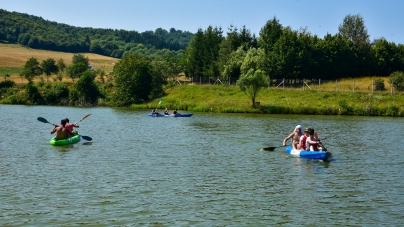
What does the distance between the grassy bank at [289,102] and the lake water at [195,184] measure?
106 feet

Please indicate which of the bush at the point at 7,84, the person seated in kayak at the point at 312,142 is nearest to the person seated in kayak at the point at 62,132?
the person seated in kayak at the point at 312,142

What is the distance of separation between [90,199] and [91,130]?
28219 millimetres

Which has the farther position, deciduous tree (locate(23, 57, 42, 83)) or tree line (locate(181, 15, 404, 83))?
deciduous tree (locate(23, 57, 42, 83))

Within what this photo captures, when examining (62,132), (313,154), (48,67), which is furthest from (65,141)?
(48,67)

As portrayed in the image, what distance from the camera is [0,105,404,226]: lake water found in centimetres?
1534

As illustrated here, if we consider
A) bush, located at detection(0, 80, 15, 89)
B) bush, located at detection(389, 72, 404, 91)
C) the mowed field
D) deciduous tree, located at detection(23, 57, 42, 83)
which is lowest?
bush, located at detection(0, 80, 15, 89)

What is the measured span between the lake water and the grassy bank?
3232 cm

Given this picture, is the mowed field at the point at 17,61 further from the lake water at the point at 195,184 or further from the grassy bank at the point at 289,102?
the lake water at the point at 195,184

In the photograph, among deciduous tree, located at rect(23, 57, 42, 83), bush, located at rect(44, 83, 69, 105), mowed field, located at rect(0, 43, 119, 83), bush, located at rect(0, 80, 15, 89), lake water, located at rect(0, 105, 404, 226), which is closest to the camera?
lake water, located at rect(0, 105, 404, 226)

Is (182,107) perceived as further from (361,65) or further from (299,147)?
(299,147)

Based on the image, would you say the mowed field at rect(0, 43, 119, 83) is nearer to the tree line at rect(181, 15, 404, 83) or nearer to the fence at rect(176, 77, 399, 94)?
the tree line at rect(181, 15, 404, 83)

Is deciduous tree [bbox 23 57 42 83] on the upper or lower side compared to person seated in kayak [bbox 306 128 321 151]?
upper

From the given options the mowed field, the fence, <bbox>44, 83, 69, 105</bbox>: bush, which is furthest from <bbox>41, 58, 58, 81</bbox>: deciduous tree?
the fence

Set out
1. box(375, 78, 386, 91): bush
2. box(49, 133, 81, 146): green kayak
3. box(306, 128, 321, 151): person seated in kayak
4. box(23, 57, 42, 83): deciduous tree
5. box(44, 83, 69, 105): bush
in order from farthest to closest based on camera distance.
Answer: box(23, 57, 42, 83): deciduous tree → box(44, 83, 69, 105): bush → box(375, 78, 386, 91): bush → box(49, 133, 81, 146): green kayak → box(306, 128, 321, 151): person seated in kayak
